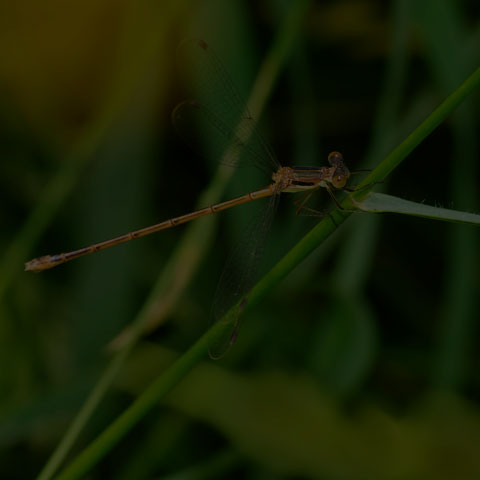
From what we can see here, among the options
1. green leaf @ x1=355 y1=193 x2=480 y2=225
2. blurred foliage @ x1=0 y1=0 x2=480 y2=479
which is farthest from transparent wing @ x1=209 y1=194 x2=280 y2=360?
green leaf @ x1=355 y1=193 x2=480 y2=225

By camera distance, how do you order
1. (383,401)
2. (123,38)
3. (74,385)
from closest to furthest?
(74,385) → (383,401) → (123,38)

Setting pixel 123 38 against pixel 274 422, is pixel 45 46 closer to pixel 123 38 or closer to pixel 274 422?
pixel 123 38

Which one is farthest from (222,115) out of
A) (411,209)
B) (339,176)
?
(411,209)

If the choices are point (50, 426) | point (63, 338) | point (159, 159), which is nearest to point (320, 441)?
point (50, 426)

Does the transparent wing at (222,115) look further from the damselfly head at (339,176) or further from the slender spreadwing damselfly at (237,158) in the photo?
the damselfly head at (339,176)

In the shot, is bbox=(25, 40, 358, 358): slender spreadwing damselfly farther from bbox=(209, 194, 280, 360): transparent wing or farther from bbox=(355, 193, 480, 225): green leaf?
bbox=(355, 193, 480, 225): green leaf

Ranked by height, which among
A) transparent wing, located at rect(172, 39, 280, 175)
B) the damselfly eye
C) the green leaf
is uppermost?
transparent wing, located at rect(172, 39, 280, 175)
